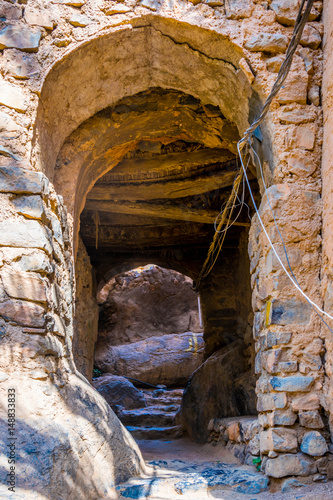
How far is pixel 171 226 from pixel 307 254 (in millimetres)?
4542

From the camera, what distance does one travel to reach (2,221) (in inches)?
90.0

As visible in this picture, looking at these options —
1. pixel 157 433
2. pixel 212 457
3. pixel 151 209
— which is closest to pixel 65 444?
pixel 212 457

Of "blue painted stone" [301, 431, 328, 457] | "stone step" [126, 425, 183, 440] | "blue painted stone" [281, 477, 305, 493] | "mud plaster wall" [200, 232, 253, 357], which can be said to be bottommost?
"stone step" [126, 425, 183, 440]

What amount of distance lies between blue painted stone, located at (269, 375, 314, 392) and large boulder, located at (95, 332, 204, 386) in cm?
949

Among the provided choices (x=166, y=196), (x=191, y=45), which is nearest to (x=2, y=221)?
(x=191, y=45)

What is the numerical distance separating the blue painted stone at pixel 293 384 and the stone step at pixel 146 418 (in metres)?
5.62

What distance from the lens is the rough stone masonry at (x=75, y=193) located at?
7.09 ft

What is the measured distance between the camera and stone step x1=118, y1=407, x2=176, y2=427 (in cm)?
753

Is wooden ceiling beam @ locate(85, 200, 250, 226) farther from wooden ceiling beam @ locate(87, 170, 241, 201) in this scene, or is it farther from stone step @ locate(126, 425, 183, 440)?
stone step @ locate(126, 425, 183, 440)

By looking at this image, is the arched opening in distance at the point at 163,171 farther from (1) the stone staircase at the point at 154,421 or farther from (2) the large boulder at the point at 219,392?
(1) the stone staircase at the point at 154,421

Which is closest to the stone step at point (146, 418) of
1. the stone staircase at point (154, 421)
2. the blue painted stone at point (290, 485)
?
the stone staircase at point (154, 421)

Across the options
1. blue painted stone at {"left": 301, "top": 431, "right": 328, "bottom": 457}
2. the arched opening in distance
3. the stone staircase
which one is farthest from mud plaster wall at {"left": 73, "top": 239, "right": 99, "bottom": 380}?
blue painted stone at {"left": 301, "top": 431, "right": 328, "bottom": 457}

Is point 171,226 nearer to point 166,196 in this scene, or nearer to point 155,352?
point 166,196

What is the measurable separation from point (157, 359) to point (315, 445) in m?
10.0
